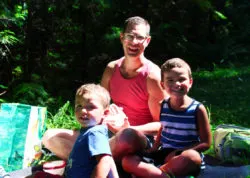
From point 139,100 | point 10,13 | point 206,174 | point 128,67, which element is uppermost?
point 10,13

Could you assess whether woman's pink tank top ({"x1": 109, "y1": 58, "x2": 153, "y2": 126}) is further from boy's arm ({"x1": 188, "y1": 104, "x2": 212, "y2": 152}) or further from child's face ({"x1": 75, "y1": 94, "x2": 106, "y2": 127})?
child's face ({"x1": 75, "y1": 94, "x2": 106, "y2": 127})

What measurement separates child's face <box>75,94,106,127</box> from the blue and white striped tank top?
36.2 inches

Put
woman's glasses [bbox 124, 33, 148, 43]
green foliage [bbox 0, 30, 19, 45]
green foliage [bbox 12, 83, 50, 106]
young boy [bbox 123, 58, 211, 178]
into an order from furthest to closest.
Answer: green foliage [bbox 12, 83, 50, 106] → green foliage [bbox 0, 30, 19, 45] → woman's glasses [bbox 124, 33, 148, 43] → young boy [bbox 123, 58, 211, 178]

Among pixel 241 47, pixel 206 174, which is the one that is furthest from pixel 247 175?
pixel 241 47

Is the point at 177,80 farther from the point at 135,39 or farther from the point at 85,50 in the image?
the point at 85,50

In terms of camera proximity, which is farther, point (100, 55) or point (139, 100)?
point (100, 55)

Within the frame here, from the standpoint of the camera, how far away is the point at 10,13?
594cm

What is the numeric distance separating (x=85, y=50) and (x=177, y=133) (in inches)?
179

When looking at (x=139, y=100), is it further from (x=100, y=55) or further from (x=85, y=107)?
(x=100, y=55)

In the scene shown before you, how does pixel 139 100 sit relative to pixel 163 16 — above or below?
below

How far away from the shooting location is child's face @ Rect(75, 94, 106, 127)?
8.77 feet

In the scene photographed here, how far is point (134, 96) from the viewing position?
12.3ft

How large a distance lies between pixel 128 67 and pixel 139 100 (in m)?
0.32

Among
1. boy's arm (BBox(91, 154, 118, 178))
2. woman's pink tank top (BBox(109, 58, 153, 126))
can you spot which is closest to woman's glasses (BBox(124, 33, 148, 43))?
woman's pink tank top (BBox(109, 58, 153, 126))
